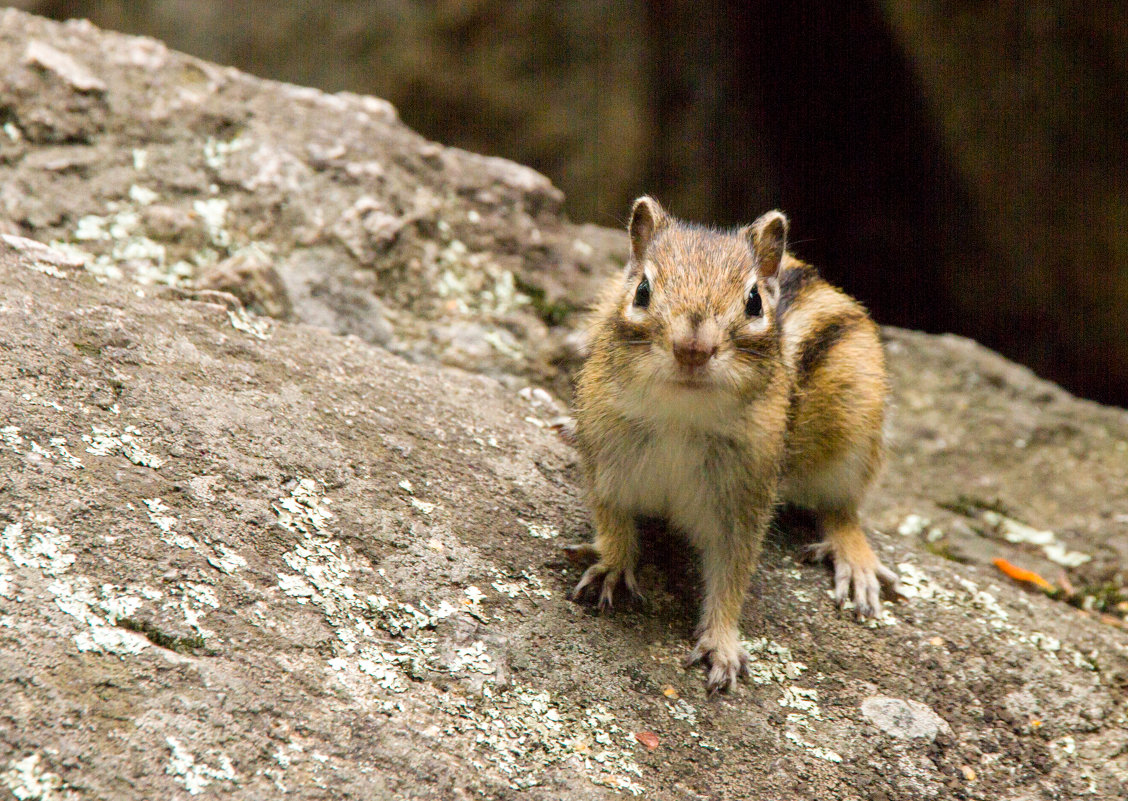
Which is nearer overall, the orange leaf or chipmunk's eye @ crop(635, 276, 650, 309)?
chipmunk's eye @ crop(635, 276, 650, 309)

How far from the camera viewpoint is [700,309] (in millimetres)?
2768

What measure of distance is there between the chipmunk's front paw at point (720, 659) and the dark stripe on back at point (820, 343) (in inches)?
36.9

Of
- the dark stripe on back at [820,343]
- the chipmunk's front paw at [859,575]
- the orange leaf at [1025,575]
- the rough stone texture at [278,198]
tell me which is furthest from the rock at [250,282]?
the orange leaf at [1025,575]

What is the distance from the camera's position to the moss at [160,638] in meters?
2.20

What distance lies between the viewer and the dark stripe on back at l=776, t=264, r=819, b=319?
3.49 meters

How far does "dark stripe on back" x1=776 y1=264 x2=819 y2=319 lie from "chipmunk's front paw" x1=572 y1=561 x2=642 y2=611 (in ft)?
3.26

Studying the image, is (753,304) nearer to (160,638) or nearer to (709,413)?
(709,413)

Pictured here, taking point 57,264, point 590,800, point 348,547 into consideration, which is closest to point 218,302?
point 57,264

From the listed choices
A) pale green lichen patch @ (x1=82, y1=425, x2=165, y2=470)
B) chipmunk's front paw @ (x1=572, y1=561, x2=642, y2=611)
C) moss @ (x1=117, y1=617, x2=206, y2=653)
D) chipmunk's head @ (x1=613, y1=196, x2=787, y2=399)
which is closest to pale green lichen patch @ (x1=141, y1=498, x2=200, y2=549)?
pale green lichen patch @ (x1=82, y1=425, x2=165, y2=470)

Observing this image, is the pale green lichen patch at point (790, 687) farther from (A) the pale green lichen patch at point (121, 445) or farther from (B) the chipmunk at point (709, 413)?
(A) the pale green lichen patch at point (121, 445)

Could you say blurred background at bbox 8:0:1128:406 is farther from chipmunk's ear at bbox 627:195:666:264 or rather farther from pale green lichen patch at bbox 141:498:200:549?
pale green lichen patch at bbox 141:498:200:549

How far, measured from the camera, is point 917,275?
7.25 meters

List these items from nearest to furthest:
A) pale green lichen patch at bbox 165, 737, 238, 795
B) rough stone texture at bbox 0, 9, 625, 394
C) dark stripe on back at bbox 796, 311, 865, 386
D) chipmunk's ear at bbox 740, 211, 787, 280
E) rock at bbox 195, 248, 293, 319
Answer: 1. pale green lichen patch at bbox 165, 737, 238, 795
2. chipmunk's ear at bbox 740, 211, 787, 280
3. dark stripe on back at bbox 796, 311, 865, 386
4. rock at bbox 195, 248, 293, 319
5. rough stone texture at bbox 0, 9, 625, 394

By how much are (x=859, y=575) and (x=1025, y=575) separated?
42.0 inches
